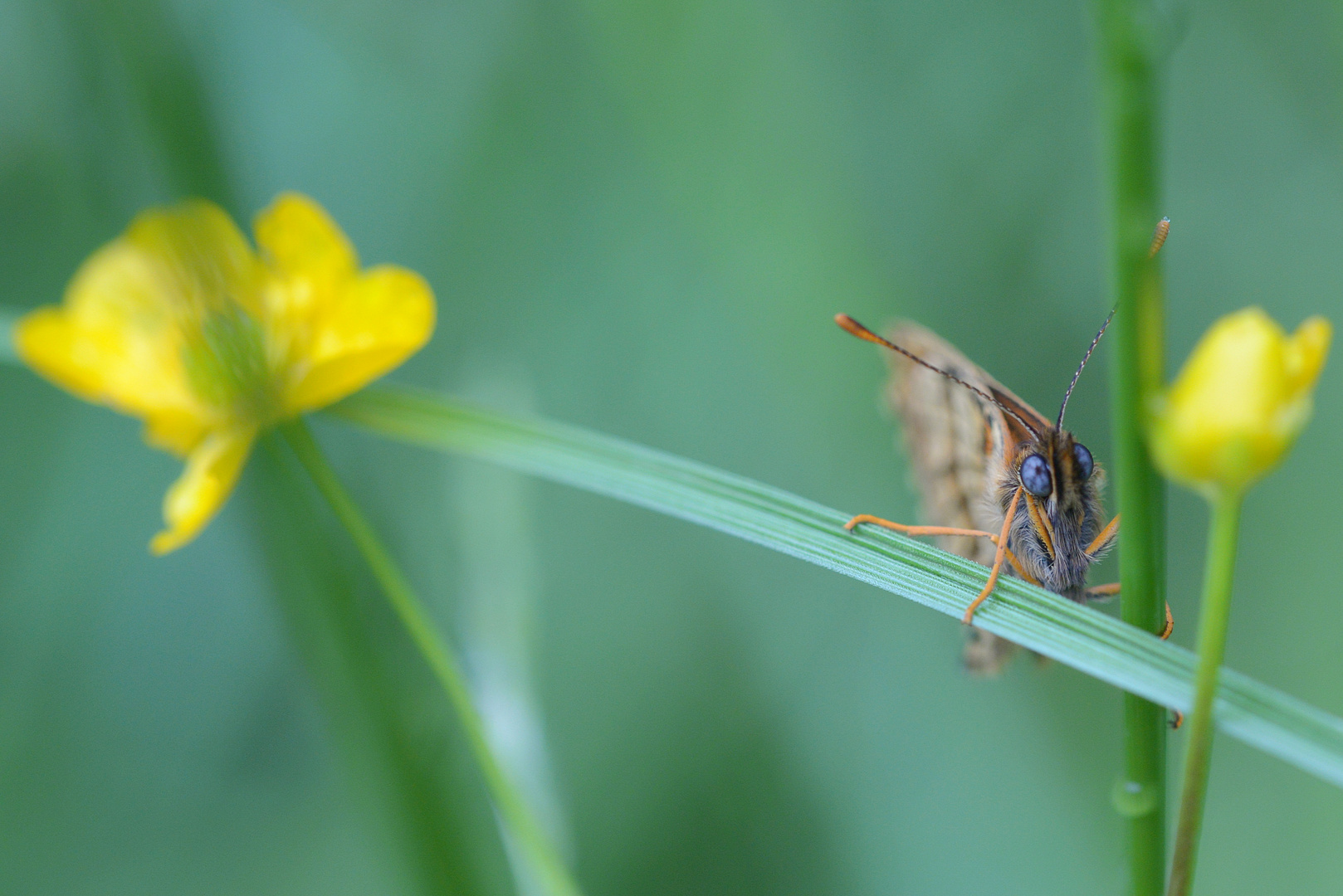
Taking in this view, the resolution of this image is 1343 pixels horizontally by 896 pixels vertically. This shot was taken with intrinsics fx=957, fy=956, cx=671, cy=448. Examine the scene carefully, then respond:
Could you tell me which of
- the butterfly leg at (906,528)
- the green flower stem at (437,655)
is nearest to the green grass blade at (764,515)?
the butterfly leg at (906,528)

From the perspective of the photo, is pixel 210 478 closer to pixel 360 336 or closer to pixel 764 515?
pixel 360 336

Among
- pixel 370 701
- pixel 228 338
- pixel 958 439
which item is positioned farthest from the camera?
pixel 958 439

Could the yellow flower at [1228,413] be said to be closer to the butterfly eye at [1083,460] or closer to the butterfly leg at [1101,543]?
the butterfly eye at [1083,460]

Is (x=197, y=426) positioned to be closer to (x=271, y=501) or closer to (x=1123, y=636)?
(x=271, y=501)

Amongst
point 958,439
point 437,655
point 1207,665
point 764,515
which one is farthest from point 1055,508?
point 437,655

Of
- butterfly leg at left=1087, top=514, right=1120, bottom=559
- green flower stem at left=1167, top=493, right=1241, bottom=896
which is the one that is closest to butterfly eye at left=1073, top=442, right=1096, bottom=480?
butterfly leg at left=1087, top=514, right=1120, bottom=559

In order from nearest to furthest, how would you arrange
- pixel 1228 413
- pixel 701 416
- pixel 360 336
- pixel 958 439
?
pixel 1228 413 < pixel 360 336 < pixel 958 439 < pixel 701 416

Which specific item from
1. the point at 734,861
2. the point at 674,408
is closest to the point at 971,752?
the point at 734,861
